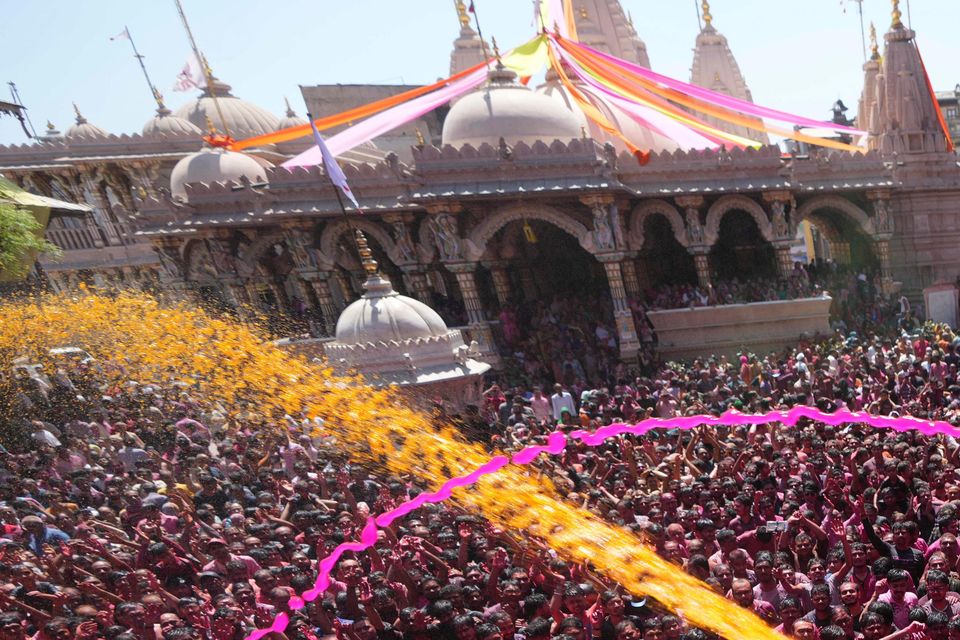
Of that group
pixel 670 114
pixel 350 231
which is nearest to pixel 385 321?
pixel 350 231

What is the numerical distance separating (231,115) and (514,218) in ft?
46.7

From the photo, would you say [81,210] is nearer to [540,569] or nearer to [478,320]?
[478,320]

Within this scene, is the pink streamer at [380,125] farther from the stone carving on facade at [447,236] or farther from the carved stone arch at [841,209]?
the carved stone arch at [841,209]

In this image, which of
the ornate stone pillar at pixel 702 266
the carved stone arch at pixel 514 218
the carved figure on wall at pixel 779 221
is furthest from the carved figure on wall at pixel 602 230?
the carved figure on wall at pixel 779 221

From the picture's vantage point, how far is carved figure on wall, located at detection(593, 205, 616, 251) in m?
14.9

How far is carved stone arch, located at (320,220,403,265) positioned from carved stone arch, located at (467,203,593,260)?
6.81ft

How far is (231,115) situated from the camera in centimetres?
2353

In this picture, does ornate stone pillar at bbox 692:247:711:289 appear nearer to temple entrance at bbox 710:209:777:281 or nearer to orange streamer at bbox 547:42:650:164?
temple entrance at bbox 710:209:777:281

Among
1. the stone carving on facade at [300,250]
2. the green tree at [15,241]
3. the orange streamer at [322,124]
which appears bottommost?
the stone carving on facade at [300,250]

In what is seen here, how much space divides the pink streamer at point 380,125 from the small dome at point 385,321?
667 cm

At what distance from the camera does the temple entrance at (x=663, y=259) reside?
1944cm

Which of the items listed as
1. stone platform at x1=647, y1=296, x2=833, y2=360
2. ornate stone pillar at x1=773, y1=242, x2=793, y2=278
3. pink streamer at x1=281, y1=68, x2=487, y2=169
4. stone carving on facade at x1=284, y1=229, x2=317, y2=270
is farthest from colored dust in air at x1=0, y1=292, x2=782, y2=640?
ornate stone pillar at x1=773, y1=242, x2=793, y2=278

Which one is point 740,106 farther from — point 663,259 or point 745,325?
point 745,325

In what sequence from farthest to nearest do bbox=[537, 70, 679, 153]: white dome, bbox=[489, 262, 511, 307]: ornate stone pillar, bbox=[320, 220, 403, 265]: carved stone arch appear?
bbox=[537, 70, 679, 153]: white dome → bbox=[489, 262, 511, 307]: ornate stone pillar → bbox=[320, 220, 403, 265]: carved stone arch
